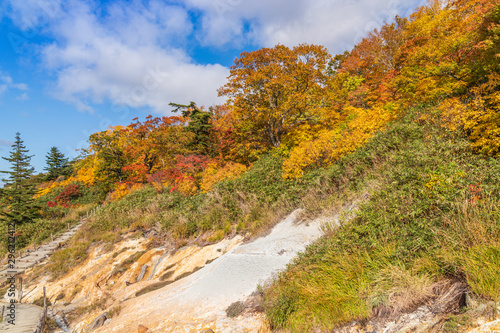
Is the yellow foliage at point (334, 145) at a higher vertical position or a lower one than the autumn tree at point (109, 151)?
lower

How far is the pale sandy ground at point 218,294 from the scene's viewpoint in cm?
466

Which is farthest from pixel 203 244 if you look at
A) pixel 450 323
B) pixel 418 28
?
pixel 418 28

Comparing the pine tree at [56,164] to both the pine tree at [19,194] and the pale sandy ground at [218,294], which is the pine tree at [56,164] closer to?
the pine tree at [19,194]

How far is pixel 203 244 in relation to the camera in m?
9.57

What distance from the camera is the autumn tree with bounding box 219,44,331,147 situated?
15.6 metres

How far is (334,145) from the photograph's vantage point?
33.2ft

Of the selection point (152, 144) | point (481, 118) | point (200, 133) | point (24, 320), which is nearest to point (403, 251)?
point (481, 118)

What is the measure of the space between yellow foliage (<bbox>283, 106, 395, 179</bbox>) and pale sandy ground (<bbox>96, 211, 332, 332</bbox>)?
381cm

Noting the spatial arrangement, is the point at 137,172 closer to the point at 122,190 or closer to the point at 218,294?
the point at 122,190

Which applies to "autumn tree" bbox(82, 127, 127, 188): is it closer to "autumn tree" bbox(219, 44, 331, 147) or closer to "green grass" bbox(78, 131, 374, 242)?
"green grass" bbox(78, 131, 374, 242)

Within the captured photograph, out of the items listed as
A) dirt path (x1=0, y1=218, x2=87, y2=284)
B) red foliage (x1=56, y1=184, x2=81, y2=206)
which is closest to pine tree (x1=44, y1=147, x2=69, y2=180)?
red foliage (x1=56, y1=184, x2=81, y2=206)

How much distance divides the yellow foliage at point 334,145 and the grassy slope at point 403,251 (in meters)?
4.06

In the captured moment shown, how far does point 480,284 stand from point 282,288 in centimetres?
285

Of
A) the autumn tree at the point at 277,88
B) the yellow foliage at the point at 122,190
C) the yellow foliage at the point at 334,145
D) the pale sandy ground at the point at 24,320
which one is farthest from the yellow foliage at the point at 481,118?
the yellow foliage at the point at 122,190
